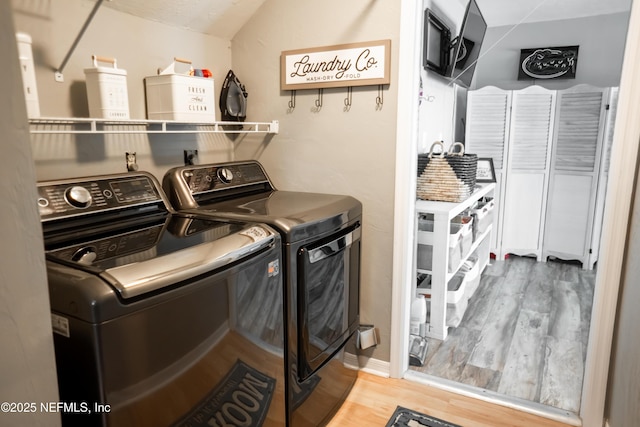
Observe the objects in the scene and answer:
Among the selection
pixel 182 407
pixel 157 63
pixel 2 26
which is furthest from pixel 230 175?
pixel 2 26

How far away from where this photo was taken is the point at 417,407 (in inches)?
78.9

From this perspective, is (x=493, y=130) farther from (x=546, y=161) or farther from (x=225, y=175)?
(x=225, y=175)

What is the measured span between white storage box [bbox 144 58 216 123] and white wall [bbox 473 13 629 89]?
3.35 meters

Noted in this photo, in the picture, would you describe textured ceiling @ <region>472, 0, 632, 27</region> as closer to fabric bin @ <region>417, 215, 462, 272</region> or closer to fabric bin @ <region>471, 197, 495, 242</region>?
fabric bin @ <region>471, 197, 495, 242</region>

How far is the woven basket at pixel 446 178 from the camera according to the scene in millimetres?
2738

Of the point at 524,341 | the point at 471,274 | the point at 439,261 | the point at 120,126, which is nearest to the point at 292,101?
the point at 120,126

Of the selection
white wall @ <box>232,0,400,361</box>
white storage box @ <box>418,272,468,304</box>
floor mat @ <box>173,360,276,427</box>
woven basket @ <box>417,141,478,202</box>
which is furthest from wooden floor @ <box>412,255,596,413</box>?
floor mat @ <box>173,360,276,427</box>

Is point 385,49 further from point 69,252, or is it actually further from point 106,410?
point 106,410

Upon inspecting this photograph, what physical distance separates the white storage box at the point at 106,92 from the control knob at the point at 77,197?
29 cm

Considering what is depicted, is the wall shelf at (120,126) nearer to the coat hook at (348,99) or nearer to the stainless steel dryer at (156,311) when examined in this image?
the stainless steel dryer at (156,311)

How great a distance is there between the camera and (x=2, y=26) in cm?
58

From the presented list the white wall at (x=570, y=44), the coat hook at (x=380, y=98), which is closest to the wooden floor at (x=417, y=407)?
the coat hook at (x=380, y=98)

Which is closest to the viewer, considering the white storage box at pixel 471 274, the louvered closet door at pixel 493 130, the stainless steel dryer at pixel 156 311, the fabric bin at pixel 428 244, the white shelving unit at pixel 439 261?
the stainless steel dryer at pixel 156 311

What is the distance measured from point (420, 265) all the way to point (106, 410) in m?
2.06
